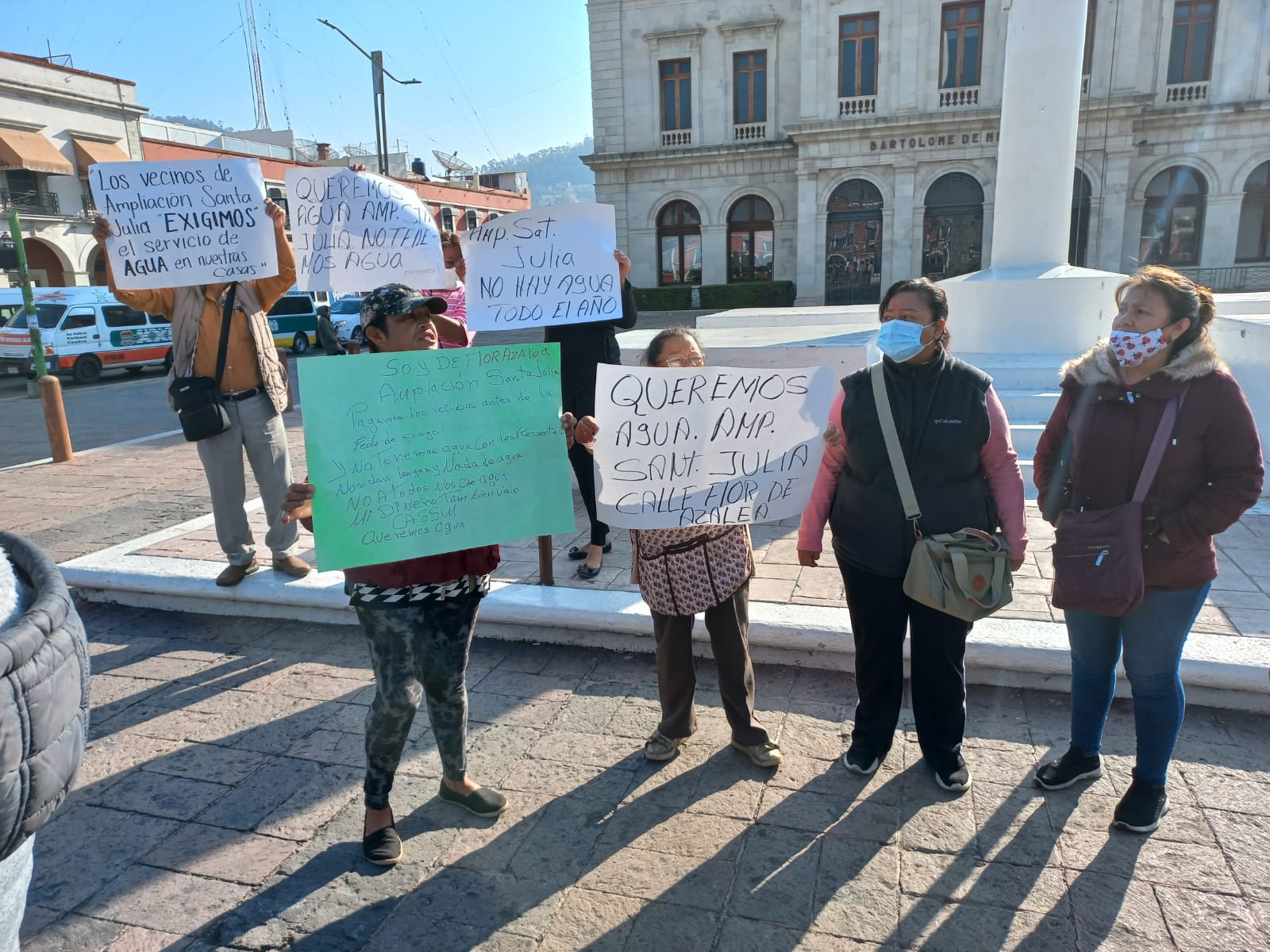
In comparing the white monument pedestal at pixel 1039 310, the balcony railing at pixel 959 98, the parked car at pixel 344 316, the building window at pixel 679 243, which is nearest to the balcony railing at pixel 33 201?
the parked car at pixel 344 316

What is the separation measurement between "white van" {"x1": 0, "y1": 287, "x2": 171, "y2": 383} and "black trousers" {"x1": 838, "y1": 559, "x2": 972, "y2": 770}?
20.6 metres

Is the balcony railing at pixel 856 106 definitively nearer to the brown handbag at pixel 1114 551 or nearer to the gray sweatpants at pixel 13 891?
the brown handbag at pixel 1114 551

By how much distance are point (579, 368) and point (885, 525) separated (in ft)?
8.14

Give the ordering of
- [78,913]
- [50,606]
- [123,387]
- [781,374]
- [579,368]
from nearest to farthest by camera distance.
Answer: [50,606] < [78,913] < [781,374] < [579,368] < [123,387]

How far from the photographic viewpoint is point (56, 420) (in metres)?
9.42

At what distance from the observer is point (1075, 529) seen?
268 centimetres

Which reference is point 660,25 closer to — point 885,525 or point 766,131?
point 766,131

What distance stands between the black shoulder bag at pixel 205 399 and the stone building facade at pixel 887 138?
26.6m

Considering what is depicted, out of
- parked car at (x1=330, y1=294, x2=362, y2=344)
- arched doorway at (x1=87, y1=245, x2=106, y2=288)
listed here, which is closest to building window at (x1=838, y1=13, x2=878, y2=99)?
→ parked car at (x1=330, y1=294, x2=362, y2=344)

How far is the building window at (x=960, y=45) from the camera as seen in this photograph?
2714 centimetres

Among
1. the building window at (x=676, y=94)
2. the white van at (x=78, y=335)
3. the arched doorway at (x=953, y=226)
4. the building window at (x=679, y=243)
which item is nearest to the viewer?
the white van at (x=78, y=335)

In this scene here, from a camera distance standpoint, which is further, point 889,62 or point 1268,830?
point 889,62

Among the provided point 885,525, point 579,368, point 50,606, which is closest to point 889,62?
point 579,368

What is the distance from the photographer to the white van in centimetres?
1941
